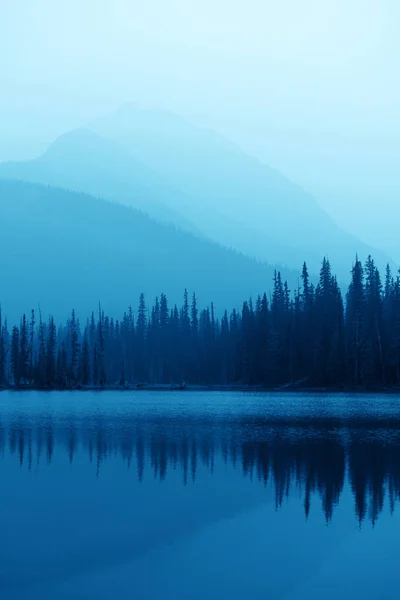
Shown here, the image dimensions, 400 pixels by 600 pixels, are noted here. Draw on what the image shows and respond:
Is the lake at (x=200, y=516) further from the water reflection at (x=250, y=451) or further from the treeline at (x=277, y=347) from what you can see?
the treeline at (x=277, y=347)

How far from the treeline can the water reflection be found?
5561cm

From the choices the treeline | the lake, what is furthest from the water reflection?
the treeline

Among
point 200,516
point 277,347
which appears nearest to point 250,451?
point 200,516

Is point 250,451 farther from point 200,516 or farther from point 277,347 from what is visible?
point 277,347

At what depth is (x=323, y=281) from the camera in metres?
125

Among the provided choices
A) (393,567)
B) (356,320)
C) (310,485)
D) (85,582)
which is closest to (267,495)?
(310,485)

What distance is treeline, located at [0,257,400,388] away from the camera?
106312mm

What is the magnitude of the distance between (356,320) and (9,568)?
313ft

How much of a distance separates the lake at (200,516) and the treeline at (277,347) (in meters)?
65.0

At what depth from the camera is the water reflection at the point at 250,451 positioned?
26281mm

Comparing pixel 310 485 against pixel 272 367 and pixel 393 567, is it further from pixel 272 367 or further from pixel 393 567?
pixel 272 367

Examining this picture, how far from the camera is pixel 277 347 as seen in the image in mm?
117688

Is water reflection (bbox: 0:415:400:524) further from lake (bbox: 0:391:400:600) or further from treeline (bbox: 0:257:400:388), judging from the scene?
treeline (bbox: 0:257:400:388)

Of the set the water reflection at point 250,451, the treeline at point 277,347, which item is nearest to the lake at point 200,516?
the water reflection at point 250,451
